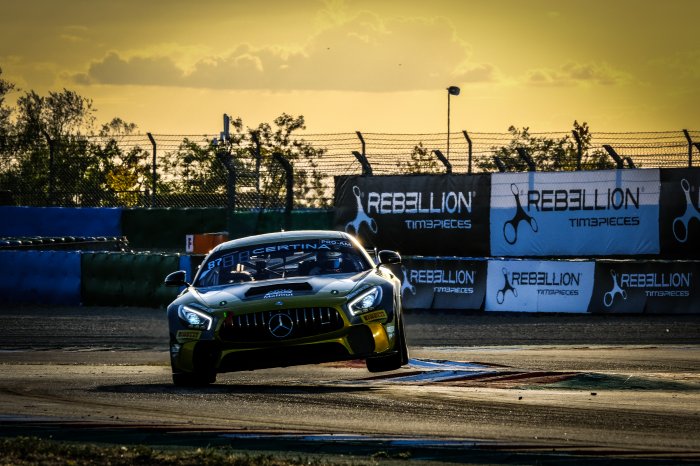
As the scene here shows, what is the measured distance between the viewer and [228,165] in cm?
2670

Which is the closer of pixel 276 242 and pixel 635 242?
pixel 276 242

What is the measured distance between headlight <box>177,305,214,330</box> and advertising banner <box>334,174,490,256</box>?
15943 mm

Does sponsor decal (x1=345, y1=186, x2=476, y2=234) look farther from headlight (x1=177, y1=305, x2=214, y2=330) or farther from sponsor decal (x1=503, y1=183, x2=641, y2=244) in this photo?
headlight (x1=177, y1=305, x2=214, y2=330)

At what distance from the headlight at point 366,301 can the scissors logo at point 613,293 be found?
11431 mm

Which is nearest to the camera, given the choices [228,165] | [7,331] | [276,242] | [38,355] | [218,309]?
[218,309]

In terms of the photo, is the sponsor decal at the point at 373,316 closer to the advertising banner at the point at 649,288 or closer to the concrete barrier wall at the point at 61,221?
the advertising banner at the point at 649,288

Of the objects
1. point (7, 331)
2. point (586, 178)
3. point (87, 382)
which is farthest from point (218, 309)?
Result: point (586, 178)

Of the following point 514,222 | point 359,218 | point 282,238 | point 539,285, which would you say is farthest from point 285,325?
point 359,218

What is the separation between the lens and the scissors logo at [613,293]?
21.0m

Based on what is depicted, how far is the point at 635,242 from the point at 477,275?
171 inches

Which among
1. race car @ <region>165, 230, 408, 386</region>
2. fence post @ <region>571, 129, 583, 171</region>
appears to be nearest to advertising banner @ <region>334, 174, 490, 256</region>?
fence post @ <region>571, 129, 583, 171</region>

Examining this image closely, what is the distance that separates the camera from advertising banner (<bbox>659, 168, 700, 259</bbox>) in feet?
79.5

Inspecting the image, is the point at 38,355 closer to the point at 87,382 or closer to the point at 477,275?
the point at 87,382

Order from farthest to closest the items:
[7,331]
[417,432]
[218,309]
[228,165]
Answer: [228,165] < [7,331] < [218,309] < [417,432]
